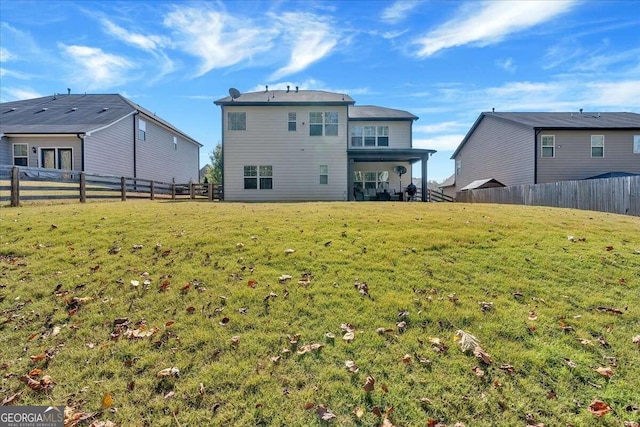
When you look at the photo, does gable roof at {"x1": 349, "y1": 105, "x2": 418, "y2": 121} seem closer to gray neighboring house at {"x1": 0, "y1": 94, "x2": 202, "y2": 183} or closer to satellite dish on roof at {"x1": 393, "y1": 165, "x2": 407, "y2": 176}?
satellite dish on roof at {"x1": 393, "y1": 165, "x2": 407, "y2": 176}

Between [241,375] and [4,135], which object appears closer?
[241,375]

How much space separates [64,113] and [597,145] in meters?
34.0

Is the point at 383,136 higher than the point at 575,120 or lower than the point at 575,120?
lower

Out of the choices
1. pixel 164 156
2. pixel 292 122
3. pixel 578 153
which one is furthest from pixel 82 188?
pixel 578 153

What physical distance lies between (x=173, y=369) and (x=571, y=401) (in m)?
3.63

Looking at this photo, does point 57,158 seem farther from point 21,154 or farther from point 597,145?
point 597,145

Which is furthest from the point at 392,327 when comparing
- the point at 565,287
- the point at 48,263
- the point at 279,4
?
the point at 279,4

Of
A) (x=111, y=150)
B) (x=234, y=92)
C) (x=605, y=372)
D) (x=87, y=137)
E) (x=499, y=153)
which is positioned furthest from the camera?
(x=499, y=153)

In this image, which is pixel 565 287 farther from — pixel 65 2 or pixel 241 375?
pixel 65 2

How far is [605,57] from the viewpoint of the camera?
18.5 metres

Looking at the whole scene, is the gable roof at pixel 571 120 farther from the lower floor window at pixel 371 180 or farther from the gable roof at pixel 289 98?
the gable roof at pixel 289 98

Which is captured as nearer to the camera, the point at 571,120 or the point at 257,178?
the point at 257,178

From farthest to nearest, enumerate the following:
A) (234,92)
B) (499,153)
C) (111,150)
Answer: (499,153), (111,150), (234,92)

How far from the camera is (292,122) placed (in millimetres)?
19500
